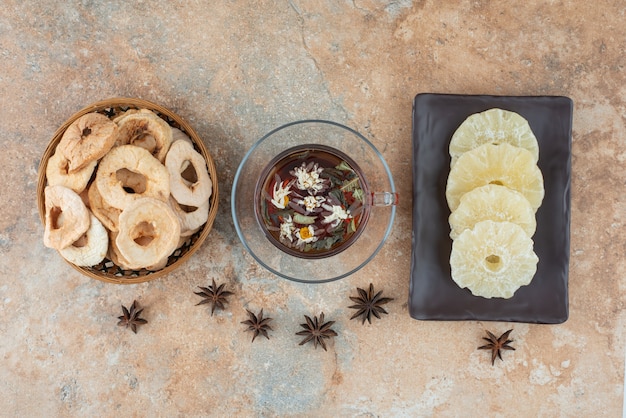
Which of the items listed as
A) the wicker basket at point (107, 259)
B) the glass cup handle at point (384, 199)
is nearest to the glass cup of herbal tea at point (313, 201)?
the glass cup handle at point (384, 199)

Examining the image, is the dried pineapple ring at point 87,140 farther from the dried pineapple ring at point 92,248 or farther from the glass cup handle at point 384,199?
the glass cup handle at point 384,199

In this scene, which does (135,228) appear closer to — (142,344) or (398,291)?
(142,344)

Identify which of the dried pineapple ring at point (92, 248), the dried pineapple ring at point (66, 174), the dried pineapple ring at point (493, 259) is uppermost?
the dried pineapple ring at point (66, 174)

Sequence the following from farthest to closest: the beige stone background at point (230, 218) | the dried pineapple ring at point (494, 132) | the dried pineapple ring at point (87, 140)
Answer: the beige stone background at point (230, 218), the dried pineapple ring at point (494, 132), the dried pineapple ring at point (87, 140)

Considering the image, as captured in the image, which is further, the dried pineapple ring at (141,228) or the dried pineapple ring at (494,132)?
the dried pineapple ring at (494,132)

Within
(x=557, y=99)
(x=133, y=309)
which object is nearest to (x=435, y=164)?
(x=557, y=99)

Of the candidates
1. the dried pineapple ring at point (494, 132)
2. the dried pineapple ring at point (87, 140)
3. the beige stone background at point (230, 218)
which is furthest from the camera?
the beige stone background at point (230, 218)

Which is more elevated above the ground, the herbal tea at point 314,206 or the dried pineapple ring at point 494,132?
the dried pineapple ring at point 494,132

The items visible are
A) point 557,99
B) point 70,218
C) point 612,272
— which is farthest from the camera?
point 612,272
